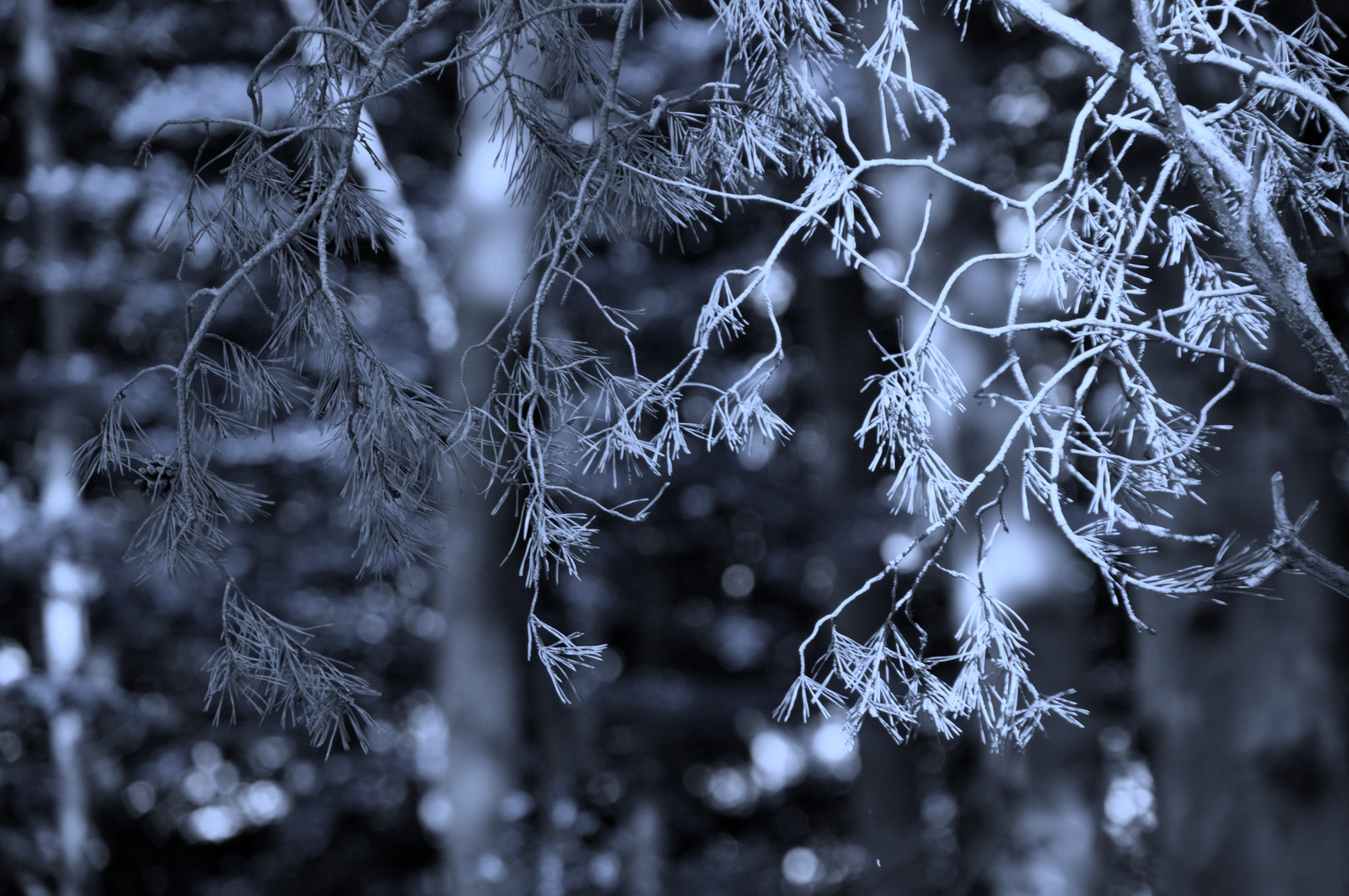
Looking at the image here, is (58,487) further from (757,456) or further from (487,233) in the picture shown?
(757,456)

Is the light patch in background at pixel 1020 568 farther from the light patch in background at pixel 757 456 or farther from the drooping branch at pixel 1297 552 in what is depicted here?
the drooping branch at pixel 1297 552

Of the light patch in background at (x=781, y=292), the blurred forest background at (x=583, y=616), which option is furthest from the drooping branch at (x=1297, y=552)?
the light patch in background at (x=781, y=292)

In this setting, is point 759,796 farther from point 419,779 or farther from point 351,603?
point 351,603

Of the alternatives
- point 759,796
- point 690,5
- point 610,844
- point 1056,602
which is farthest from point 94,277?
point 759,796

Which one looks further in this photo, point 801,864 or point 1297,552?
point 801,864

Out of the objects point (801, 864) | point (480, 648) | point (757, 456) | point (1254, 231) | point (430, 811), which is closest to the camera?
point (1254, 231)

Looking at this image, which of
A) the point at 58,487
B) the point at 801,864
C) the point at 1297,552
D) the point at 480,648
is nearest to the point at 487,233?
the point at 480,648
